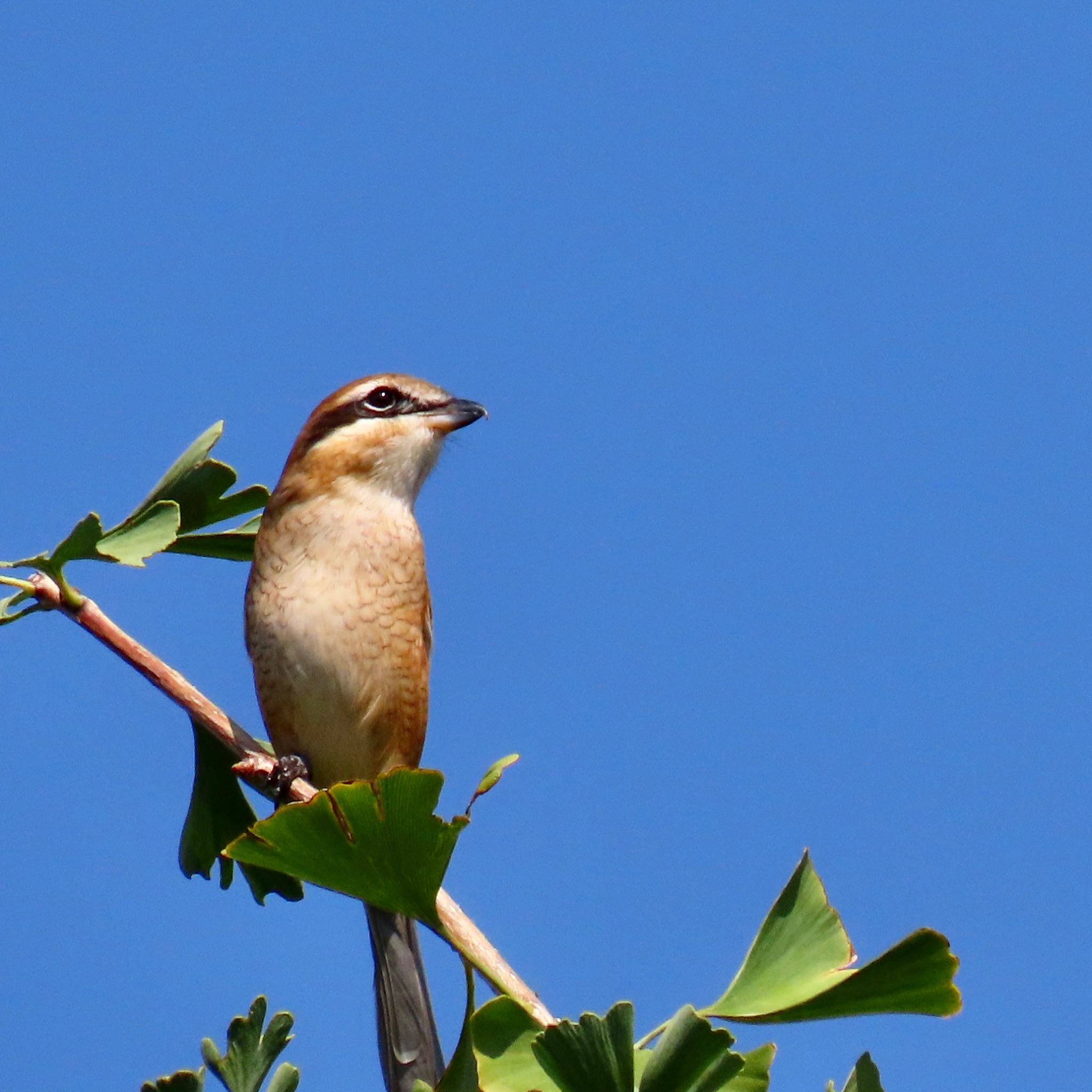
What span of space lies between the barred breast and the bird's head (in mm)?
190

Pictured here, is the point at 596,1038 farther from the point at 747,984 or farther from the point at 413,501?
the point at 413,501

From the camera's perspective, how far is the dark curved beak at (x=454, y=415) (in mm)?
5102

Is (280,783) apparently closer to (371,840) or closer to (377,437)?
(371,840)

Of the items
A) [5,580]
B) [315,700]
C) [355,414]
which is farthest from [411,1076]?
[355,414]

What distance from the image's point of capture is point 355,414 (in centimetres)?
507

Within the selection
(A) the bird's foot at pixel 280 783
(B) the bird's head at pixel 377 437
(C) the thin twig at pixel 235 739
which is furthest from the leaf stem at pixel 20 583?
(B) the bird's head at pixel 377 437

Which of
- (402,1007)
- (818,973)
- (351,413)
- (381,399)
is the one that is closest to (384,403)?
(381,399)

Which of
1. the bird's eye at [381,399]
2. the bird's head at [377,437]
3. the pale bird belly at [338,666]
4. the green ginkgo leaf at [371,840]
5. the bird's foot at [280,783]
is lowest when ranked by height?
the green ginkgo leaf at [371,840]

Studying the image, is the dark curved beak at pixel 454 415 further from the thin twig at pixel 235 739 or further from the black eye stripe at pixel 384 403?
the thin twig at pixel 235 739

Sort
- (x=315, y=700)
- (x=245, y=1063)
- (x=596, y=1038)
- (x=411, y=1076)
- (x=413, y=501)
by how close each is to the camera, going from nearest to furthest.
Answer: (x=596, y=1038) → (x=245, y=1063) → (x=411, y=1076) → (x=315, y=700) → (x=413, y=501)

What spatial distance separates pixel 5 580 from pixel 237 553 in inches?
35.8

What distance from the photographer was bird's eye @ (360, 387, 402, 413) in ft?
16.8

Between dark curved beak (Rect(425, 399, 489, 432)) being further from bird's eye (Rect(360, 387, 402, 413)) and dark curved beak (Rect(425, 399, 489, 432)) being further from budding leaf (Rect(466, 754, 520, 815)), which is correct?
budding leaf (Rect(466, 754, 520, 815))

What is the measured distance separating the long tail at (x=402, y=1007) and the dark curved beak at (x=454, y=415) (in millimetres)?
1734
